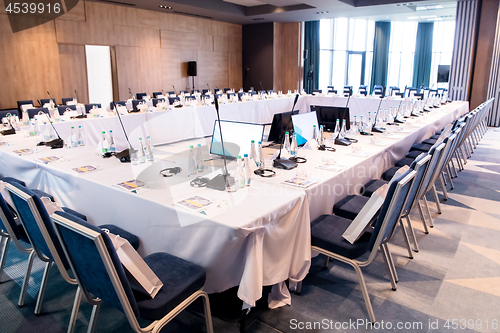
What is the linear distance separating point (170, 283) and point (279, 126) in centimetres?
275

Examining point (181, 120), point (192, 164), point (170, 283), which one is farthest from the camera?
point (181, 120)

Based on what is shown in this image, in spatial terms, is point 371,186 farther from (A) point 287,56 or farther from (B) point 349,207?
(A) point 287,56

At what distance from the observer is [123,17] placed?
34.7ft

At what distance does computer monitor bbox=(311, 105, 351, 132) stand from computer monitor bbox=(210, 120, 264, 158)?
1.90 m

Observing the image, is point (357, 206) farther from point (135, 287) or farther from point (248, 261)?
point (135, 287)

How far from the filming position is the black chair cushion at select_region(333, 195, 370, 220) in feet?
9.14

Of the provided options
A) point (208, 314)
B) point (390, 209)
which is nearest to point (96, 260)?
point (208, 314)

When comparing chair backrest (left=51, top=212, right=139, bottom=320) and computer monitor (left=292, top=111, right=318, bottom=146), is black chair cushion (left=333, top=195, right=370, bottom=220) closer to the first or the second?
computer monitor (left=292, top=111, right=318, bottom=146)

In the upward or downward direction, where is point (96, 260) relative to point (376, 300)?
upward

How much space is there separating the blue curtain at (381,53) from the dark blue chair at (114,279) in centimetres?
1547

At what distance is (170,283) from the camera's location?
1.81 metres

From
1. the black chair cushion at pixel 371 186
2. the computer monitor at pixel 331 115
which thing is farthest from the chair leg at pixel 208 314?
the computer monitor at pixel 331 115

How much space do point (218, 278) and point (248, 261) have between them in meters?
0.24

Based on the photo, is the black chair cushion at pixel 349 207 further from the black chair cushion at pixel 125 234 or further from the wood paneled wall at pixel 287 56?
the wood paneled wall at pixel 287 56
